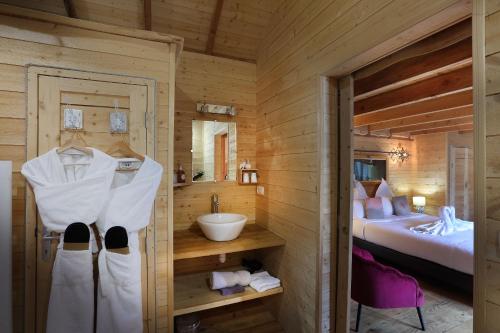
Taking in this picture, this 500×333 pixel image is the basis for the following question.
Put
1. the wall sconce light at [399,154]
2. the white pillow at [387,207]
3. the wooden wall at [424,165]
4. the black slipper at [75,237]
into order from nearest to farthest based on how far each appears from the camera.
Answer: the black slipper at [75,237]
the white pillow at [387,207]
the wooden wall at [424,165]
the wall sconce light at [399,154]

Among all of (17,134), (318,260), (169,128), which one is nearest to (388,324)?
(318,260)

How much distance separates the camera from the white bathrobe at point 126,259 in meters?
1.46

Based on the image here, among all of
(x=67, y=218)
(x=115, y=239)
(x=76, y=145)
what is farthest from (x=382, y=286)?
(x=76, y=145)

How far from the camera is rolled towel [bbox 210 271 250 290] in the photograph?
2109 mm

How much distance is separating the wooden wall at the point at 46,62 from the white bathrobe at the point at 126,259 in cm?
17

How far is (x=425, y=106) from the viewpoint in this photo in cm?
365

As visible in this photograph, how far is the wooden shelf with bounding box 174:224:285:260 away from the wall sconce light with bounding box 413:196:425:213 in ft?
15.1

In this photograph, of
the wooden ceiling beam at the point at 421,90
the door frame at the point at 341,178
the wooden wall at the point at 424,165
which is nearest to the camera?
the door frame at the point at 341,178

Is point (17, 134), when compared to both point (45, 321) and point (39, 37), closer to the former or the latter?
point (39, 37)

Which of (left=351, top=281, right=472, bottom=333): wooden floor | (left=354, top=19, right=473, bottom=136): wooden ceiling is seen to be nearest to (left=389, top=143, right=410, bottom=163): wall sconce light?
(left=354, top=19, right=473, bottom=136): wooden ceiling

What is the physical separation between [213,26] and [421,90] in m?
2.38

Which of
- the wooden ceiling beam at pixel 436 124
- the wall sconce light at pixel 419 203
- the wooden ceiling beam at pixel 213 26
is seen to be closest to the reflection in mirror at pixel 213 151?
the wooden ceiling beam at pixel 213 26

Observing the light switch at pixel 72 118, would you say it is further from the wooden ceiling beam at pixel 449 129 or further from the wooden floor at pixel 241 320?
the wooden ceiling beam at pixel 449 129

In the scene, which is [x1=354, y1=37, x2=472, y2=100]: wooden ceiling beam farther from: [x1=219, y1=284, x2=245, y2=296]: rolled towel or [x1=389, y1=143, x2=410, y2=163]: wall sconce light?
[x1=389, y1=143, x2=410, y2=163]: wall sconce light
